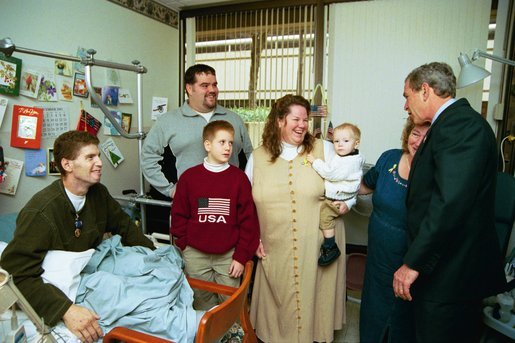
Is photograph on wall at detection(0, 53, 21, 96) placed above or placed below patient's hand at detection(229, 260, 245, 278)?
above

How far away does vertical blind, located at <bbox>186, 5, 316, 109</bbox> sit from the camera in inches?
130

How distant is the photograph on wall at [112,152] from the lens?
274 cm

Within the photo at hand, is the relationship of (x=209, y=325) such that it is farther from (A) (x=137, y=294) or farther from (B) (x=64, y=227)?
(B) (x=64, y=227)

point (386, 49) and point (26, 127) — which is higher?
point (386, 49)

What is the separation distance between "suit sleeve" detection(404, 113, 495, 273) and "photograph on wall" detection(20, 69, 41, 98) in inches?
82.9

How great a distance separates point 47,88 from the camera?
2.24 m

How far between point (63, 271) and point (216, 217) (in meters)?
0.67

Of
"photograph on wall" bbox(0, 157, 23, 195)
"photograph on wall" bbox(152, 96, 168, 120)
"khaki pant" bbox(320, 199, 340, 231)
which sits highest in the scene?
"photograph on wall" bbox(152, 96, 168, 120)

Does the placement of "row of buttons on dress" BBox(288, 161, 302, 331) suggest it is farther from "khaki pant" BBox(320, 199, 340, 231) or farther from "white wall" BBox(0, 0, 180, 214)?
"white wall" BBox(0, 0, 180, 214)

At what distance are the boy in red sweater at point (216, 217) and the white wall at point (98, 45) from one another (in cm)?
104

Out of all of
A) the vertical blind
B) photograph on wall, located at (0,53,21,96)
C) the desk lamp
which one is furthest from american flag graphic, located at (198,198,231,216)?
the vertical blind

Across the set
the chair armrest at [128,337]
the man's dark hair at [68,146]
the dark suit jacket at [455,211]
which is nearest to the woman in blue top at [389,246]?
the dark suit jacket at [455,211]

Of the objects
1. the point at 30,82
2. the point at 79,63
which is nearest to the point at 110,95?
the point at 79,63

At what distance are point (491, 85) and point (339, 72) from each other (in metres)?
1.14
